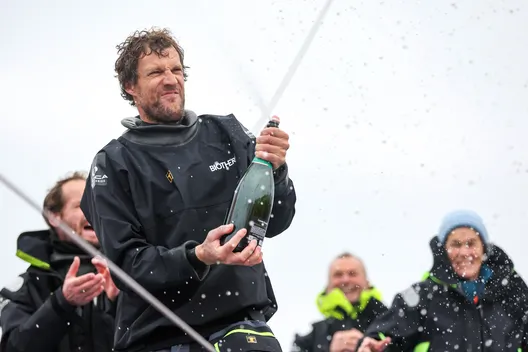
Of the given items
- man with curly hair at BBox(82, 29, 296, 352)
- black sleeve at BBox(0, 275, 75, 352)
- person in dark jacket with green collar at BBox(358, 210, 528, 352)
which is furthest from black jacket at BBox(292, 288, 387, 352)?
man with curly hair at BBox(82, 29, 296, 352)

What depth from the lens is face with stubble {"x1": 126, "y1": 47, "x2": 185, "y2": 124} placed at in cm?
519

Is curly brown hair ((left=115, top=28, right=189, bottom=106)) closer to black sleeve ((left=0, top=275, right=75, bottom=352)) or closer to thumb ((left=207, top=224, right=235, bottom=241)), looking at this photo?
thumb ((left=207, top=224, right=235, bottom=241))

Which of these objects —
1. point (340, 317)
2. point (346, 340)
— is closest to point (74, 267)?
point (346, 340)

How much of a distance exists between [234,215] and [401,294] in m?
2.79

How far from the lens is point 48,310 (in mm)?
6215

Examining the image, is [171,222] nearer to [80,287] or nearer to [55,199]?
[80,287]

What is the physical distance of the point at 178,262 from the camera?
15.3ft

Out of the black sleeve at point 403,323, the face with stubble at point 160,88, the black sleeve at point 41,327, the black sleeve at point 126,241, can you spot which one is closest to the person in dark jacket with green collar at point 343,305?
the black sleeve at point 403,323

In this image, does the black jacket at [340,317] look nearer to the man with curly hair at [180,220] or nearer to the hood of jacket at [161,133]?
the man with curly hair at [180,220]

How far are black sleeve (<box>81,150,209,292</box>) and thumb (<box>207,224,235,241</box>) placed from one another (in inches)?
7.5

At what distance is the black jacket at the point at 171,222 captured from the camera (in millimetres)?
4781

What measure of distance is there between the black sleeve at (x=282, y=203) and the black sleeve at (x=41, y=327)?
5.46 feet

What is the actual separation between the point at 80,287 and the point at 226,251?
1.83m

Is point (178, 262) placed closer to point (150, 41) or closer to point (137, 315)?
point (137, 315)
